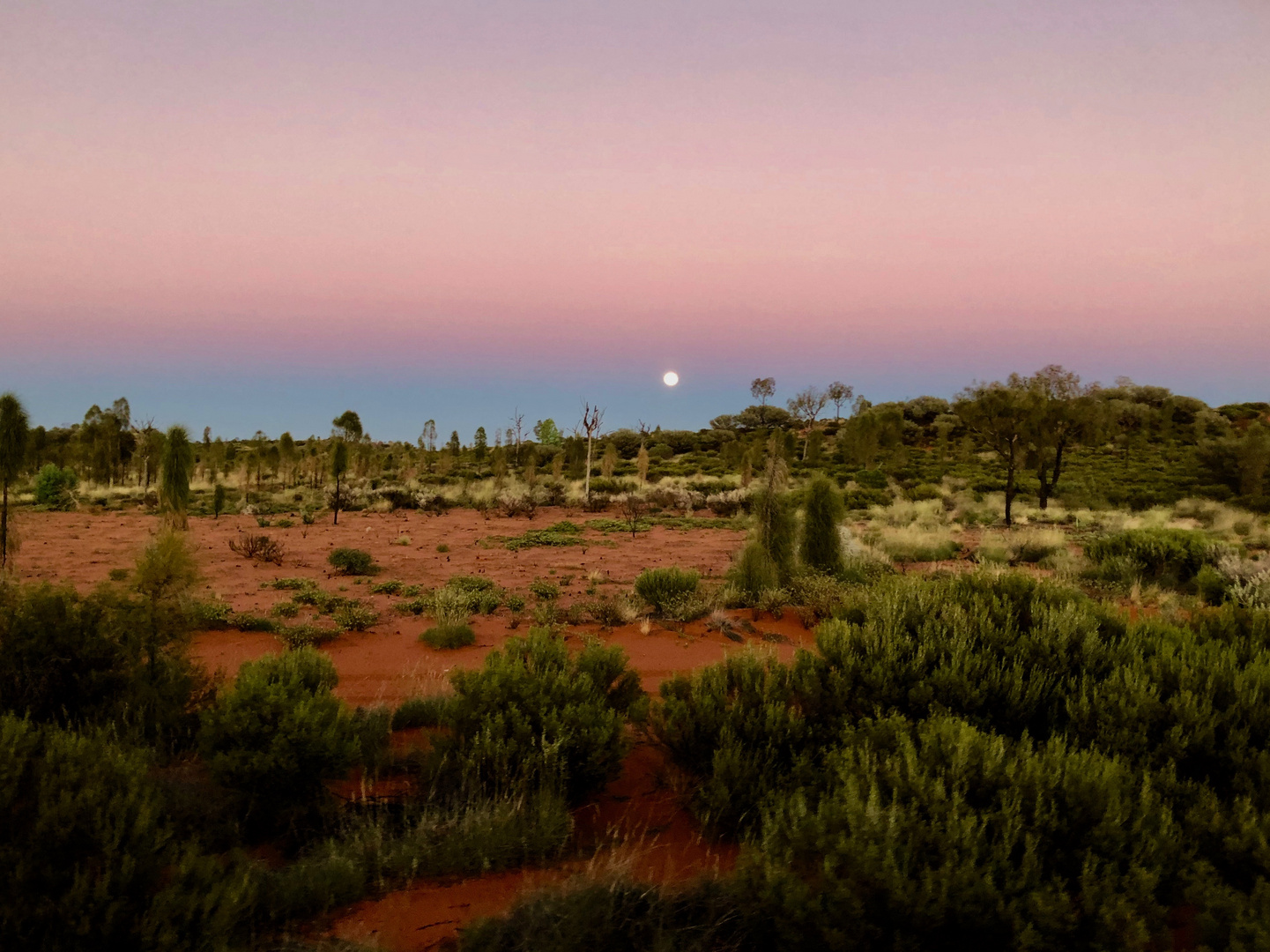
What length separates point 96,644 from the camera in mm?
5629

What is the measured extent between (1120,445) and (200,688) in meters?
63.2

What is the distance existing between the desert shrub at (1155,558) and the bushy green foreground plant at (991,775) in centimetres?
899

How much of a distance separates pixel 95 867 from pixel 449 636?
6.74m

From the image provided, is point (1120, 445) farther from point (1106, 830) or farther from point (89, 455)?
point (89, 455)

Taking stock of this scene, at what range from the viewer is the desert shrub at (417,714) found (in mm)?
6598

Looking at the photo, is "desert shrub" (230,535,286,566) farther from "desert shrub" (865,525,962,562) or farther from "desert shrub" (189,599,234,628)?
"desert shrub" (865,525,962,562)

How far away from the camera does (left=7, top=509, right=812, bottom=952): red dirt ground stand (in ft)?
12.4

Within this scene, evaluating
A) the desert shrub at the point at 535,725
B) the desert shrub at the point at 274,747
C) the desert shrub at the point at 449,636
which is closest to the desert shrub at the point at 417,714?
the desert shrub at the point at 535,725

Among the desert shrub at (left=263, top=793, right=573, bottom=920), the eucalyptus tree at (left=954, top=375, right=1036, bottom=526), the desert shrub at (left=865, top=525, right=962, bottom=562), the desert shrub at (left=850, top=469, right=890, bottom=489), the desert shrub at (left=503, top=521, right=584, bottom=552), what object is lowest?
the desert shrub at (left=263, top=793, right=573, bottom=920)

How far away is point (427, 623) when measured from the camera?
11.3 metres

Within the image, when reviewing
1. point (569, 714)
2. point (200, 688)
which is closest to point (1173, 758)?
point (569, 714)

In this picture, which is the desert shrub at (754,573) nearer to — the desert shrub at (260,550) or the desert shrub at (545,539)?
the desert shrub at (545,539)

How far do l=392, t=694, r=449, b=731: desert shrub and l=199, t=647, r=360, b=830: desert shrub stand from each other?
1.58 metres

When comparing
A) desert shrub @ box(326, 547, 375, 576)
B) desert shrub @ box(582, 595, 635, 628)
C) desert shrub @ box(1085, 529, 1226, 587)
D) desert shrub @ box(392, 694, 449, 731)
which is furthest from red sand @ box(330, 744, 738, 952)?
desert shrub @ box(1085, 529, 1226, 587)
